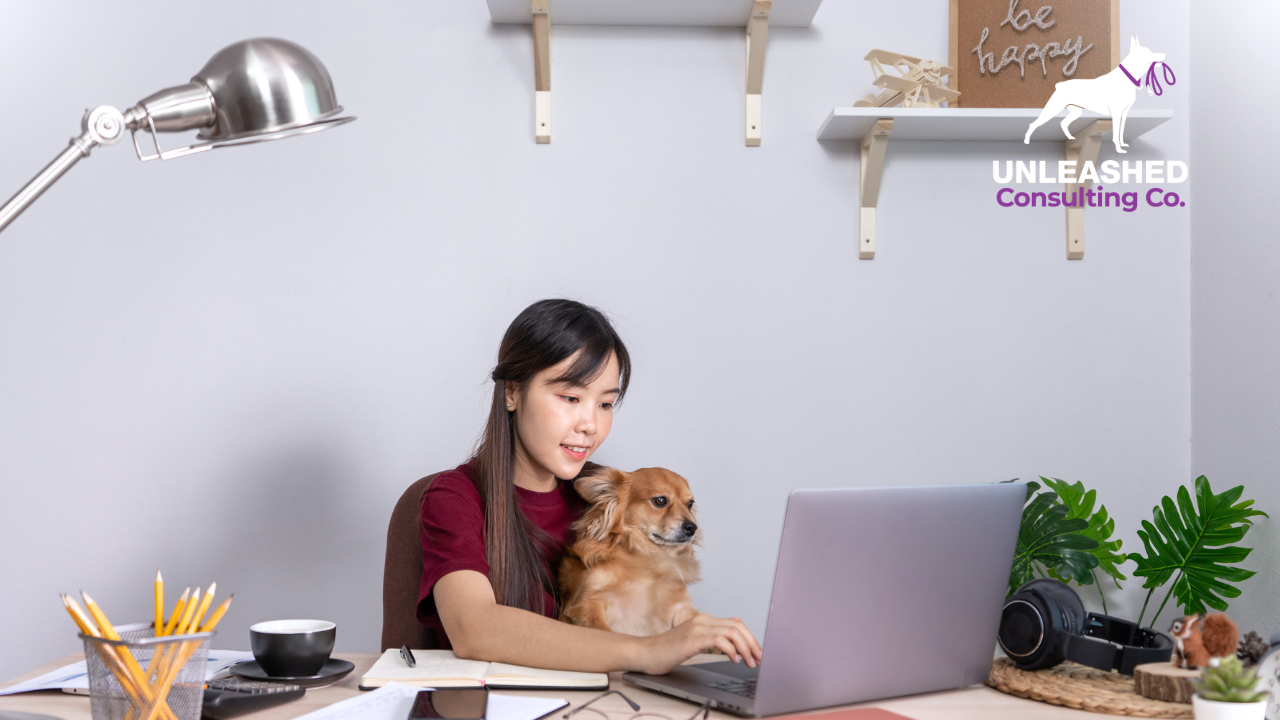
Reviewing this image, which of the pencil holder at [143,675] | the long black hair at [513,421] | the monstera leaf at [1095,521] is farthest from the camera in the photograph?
the monstera leaf at [1095,521]

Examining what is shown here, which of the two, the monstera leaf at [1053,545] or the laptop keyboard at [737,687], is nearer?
the laptop keyboard at [737,687]

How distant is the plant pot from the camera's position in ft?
2.71

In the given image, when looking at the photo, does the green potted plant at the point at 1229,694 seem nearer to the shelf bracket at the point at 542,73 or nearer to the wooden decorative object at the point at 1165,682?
the wooden decorative object at the point at 1165,682

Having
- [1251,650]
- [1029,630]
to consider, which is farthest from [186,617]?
[1251,650]

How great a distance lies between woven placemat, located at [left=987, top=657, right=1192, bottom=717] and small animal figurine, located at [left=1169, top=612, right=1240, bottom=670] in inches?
2.5

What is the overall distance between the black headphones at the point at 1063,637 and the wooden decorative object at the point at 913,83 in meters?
1.33

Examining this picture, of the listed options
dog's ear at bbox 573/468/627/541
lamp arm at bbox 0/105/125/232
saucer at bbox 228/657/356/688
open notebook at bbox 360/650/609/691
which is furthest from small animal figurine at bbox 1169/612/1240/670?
lamp arm at bbox 0/105/125/232

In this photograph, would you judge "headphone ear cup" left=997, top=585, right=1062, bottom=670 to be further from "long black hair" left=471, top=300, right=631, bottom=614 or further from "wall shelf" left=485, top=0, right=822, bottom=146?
"wall shelf" left=485, top=0, right=822, bottom=146

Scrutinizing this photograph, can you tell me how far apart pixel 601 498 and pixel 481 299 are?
0.83 m

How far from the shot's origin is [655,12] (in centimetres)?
214

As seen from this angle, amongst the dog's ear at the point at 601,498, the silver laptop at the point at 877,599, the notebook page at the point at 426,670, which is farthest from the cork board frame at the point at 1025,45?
the notebook page at the point at 426,670

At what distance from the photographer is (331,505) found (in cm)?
218

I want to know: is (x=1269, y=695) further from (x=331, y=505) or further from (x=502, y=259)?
(x=331, y=505)

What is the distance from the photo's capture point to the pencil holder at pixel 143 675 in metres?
0.78
